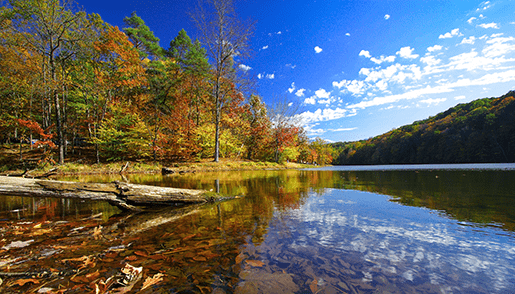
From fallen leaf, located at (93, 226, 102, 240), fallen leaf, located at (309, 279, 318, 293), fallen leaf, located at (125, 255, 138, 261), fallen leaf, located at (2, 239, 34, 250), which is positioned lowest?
fallen leaf, located at (309, 279, 318, 293)

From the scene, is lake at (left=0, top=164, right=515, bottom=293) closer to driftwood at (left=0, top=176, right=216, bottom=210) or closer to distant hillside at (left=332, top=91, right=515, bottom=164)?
driftwood at (left=0, top=176, right=216, bottom=210)

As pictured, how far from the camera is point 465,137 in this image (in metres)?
52.5

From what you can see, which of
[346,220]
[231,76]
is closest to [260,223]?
[346,220]

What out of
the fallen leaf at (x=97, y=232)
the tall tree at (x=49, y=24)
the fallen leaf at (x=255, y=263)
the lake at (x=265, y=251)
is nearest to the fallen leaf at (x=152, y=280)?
the lake at (x=265, y=251)

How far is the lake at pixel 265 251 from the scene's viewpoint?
1825mm

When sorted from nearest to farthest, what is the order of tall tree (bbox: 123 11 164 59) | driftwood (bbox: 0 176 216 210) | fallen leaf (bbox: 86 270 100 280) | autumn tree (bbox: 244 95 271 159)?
fallen leaf (bbox: 86 270 100 280) < driftwood (bbox: 0 176 216 210) < tall tree (bbox: 123 11 164 59) < autumn tree (bbox: 244 95 271 159)

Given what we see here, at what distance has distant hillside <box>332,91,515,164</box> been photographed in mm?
46938

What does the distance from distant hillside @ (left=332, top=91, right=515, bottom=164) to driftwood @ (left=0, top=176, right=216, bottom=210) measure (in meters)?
76.3

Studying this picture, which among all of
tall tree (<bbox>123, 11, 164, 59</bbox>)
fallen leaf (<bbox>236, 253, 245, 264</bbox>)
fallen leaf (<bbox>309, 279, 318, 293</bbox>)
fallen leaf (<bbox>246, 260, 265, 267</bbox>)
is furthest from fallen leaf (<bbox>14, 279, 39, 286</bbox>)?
tall tree (<bbox>123, 11, 164, 59</bbox>)

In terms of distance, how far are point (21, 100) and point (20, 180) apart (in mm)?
28320

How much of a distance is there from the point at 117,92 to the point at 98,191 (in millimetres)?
24058

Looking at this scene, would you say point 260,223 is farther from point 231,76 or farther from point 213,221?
point 231,76

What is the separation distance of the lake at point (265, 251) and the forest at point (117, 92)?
1327cm

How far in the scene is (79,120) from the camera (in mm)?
23109
